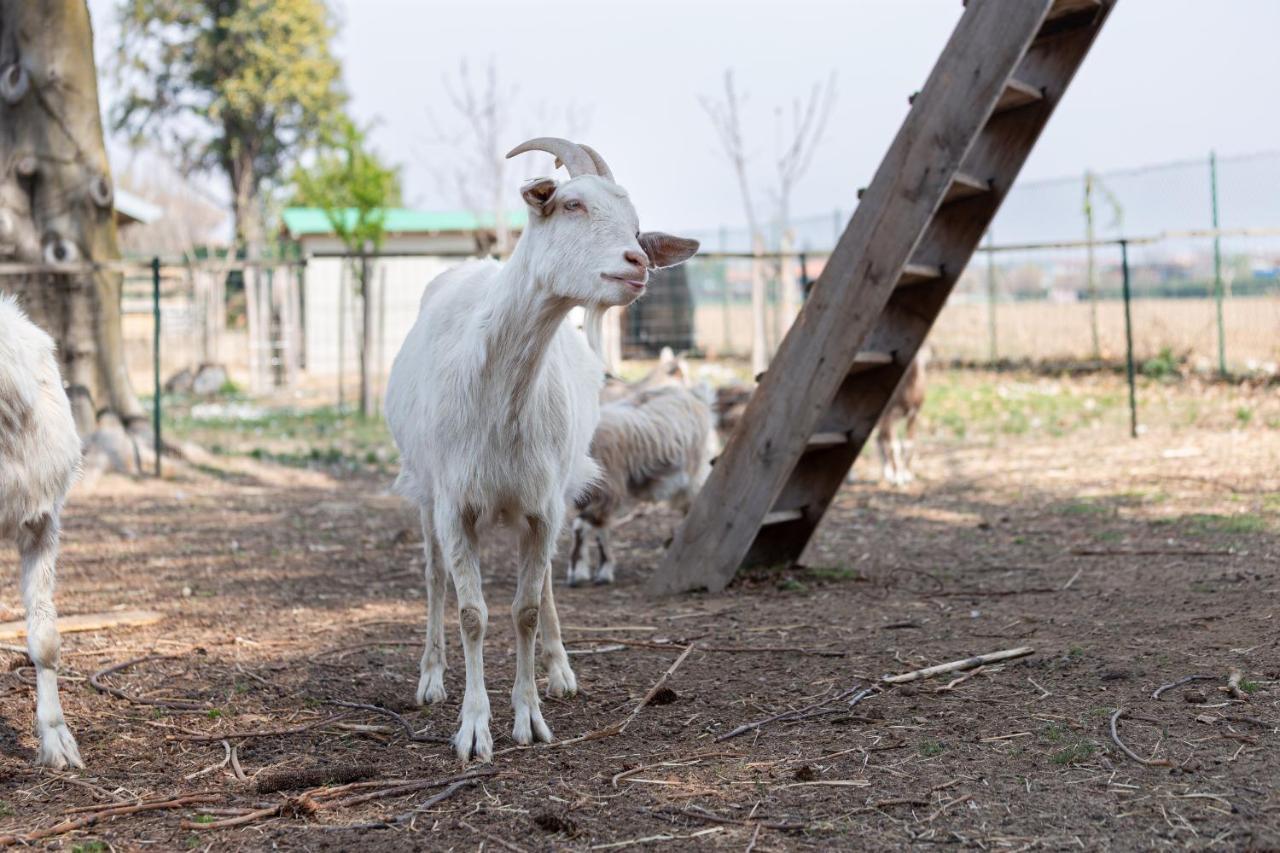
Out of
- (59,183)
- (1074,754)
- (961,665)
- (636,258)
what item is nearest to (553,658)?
(961,665)

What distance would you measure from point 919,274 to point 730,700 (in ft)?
8.49

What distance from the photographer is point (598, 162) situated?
3.98 metres

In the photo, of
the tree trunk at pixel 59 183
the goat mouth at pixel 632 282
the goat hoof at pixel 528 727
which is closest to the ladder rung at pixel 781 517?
the goat hoof at pixel 528 727

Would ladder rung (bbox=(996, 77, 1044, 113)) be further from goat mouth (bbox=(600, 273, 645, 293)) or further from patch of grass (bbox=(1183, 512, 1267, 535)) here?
patch of grass (bbox=(1183, 512, 1267, 535))

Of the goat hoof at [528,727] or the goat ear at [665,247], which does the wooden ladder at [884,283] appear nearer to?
the goat ear at [665,247]

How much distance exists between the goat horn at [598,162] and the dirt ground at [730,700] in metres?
1.86

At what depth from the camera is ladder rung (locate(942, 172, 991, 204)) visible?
571cm

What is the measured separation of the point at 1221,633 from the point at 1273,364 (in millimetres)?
11682

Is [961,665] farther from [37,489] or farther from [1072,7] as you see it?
[37,489]

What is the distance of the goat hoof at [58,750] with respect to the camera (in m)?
3.82

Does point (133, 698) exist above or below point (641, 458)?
below

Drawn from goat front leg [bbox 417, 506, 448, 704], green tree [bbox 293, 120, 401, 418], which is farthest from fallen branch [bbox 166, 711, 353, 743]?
green tree [bbox 293, 120, 401, 418]

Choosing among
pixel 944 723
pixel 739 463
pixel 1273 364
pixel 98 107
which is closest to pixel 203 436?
pixel 98 107

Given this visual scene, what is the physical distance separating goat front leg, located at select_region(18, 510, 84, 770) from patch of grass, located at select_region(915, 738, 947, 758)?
104 inches
